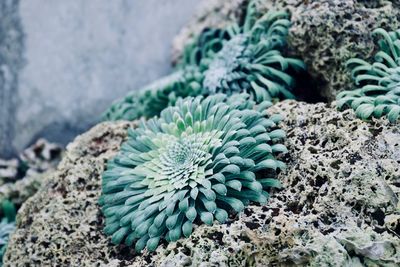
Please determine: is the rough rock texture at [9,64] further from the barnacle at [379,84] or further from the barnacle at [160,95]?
the barnacle at [379,84]

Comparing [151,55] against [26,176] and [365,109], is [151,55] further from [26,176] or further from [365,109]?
[365,109]

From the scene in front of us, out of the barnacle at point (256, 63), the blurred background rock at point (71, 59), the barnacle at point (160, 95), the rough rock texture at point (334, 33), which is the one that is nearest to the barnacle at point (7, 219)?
the blurred background rock at point (71, 59)

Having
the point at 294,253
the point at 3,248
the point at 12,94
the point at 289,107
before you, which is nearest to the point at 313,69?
the point at 289,107

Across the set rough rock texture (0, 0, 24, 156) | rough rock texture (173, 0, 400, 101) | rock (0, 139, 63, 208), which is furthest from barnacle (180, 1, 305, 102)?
rough rock texture (0, 0, 24, 156)

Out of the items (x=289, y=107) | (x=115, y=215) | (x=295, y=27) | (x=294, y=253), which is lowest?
(x=294, y=253)

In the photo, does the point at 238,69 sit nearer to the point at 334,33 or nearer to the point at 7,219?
the point at 334,33

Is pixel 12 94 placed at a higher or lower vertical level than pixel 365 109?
higher

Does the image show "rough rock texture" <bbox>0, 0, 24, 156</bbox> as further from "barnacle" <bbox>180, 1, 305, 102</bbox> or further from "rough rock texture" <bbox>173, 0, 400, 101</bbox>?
"rough rock texture" <bbox>173, 0, 400, 101</bbox>
